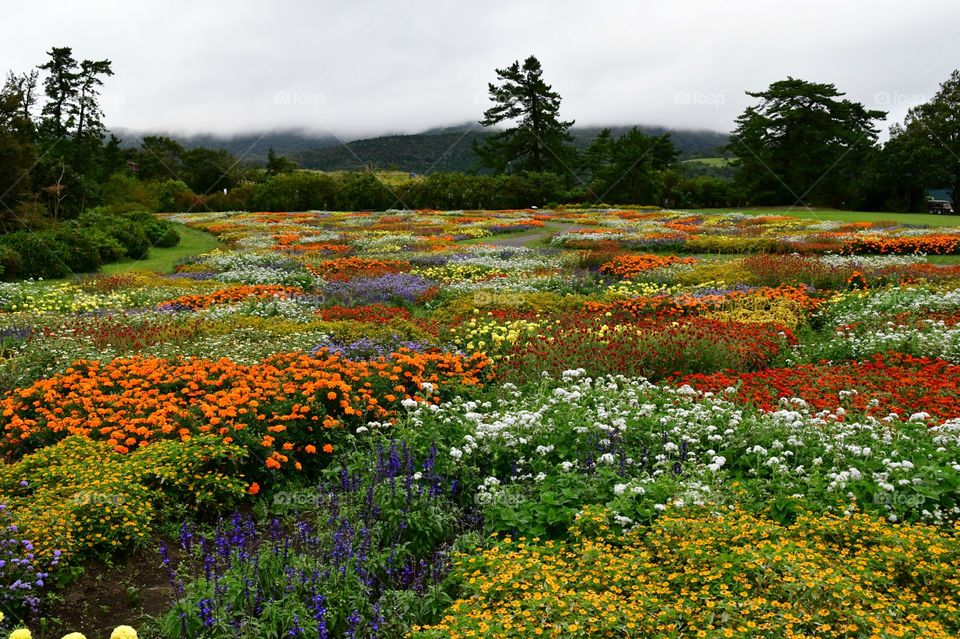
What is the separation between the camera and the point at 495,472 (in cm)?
566

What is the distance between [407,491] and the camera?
16.4 ft

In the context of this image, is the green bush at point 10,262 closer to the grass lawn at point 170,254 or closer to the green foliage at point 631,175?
the grass lawn at point 170,254

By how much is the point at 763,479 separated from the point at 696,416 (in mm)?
888

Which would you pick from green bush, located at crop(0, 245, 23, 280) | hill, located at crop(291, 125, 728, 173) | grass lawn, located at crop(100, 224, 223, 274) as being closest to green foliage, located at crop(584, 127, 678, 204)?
grass lawn, located at crop(100, 224, 223, 274)

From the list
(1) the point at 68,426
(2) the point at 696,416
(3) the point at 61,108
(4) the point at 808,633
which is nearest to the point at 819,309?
(2) the point at 696,416

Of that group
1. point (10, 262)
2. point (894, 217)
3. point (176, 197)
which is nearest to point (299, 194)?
point (176, 197)

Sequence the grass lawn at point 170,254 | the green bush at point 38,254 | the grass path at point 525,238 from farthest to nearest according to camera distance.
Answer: the grass path at point 525,238, the grass lawn at point 170,254, the green bush at point 38,254

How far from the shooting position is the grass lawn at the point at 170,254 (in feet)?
72.4

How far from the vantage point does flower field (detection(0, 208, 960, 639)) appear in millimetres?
3826

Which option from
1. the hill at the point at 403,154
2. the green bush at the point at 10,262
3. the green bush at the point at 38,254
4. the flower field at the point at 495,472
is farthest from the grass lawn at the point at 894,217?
the hill at the point at 403,154

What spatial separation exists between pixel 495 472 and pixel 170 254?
24.6 m

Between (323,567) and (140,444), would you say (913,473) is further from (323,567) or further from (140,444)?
(140,444)

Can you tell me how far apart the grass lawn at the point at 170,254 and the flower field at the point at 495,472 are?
35.4 feet

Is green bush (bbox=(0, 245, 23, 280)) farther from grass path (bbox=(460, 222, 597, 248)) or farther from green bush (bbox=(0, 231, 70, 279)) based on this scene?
grass path (bbox=(460, 222, 597, 248))
